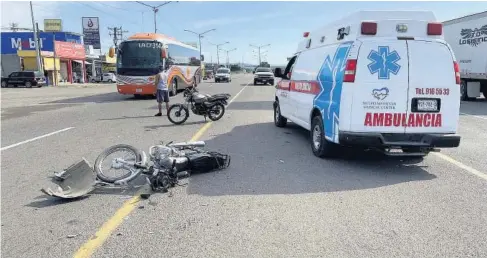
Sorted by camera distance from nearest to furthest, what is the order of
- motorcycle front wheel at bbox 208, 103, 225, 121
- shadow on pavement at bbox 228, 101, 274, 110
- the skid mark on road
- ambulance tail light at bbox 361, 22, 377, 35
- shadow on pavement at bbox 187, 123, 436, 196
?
the skid mark on road < shadow on pavement at bbox 187, 123, 436, 196 < ambulance tail light at bbox 361, 22, 377, 35 < motorcycle front wheel at bbox 208, 103, 225, 121 < shadow on pavement at bbox 228, 101, 274, 110

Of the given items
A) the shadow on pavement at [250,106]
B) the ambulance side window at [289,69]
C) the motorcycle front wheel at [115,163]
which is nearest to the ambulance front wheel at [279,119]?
the ambulance side window at [289,69]

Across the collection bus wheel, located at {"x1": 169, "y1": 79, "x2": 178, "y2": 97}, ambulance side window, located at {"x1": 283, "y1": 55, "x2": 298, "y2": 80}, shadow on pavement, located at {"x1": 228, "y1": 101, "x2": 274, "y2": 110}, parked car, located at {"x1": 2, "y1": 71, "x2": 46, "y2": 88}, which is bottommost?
shadow on pavement, located at {"x1": 228, "y1": 101, "x2": 274, "y2": 110}

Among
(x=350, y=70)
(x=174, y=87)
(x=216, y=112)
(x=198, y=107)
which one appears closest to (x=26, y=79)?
(x=174, y=87)

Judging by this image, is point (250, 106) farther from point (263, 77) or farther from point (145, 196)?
point (263, 77)

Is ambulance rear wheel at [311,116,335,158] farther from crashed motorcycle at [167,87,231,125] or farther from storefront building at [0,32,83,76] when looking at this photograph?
storefront building at [0,32,83,76]

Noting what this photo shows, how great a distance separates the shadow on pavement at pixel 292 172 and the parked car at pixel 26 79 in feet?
132

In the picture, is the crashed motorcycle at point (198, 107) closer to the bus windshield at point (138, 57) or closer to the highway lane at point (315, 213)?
the highway lane at point (315, 213)

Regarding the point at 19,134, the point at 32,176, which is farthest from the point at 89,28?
the point at 32,176

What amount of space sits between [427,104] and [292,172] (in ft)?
7.62

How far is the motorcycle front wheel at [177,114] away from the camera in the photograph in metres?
12.0

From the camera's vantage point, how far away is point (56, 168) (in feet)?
22.0

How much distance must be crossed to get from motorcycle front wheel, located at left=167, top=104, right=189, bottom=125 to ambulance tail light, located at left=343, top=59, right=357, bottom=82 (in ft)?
22.1

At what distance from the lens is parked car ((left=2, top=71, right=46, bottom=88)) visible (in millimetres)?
42562

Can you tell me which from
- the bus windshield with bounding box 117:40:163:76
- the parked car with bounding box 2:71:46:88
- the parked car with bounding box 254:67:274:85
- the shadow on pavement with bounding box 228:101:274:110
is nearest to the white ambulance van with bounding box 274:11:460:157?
the shadow on pavement with bounding box 228:101:274:110
